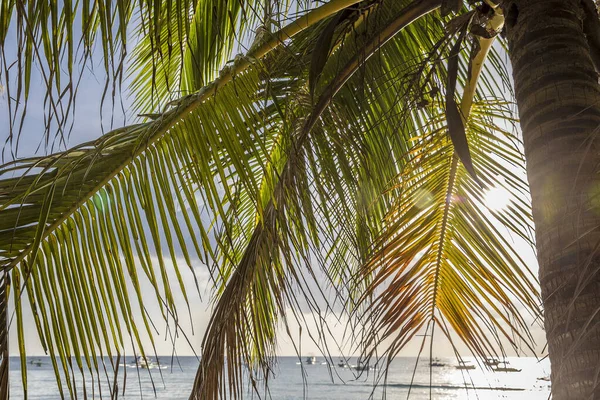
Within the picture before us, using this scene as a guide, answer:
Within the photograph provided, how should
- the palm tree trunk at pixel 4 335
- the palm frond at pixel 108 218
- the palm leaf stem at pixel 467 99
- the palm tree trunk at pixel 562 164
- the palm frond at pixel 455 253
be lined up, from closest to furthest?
1. the palm tree trunk at pixel 562 164
2. the palm tree trunk at pixel 4 335
3. the palm frond at pixel 108 218
4. the palm leaf stem at pixel 467 99
5. the palm frond at pixel 455 253

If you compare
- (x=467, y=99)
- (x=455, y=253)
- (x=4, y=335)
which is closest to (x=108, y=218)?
(x=4, y=335)

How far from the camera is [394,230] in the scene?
2621mm

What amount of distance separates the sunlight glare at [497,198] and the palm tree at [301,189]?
0.03 m

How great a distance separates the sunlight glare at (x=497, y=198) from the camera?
8.72 ft

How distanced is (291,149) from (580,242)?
1.19 m

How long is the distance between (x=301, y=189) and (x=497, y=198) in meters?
1.05

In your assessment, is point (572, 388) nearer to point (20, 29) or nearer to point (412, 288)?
point (20, 29)

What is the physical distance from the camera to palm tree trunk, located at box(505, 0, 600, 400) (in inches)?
42.9

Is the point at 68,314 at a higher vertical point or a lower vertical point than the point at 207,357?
higher

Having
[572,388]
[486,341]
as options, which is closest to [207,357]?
[486,341]

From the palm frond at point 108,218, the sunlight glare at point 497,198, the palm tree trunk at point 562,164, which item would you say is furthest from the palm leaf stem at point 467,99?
the palm frond at point 108,218

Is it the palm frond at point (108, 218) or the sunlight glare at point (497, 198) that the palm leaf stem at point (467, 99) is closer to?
the sunlight glare at point (497, 198)

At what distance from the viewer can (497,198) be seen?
269 centimetres

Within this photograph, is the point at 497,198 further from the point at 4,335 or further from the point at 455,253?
the point at 4,335
